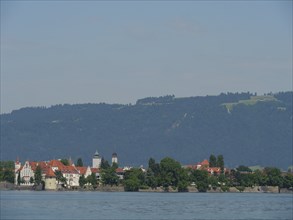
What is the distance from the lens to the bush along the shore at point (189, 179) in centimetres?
15900

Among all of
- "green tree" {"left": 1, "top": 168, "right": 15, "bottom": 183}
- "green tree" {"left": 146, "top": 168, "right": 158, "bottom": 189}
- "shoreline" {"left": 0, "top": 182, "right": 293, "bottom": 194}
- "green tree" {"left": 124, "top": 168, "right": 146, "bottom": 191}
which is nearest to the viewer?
"green tree" {"left": 146, "top": 168, "right": 158, "bottom": 189}

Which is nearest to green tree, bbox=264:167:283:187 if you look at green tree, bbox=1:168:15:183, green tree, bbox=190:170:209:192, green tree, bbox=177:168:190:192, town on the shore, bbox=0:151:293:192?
town on the shore, bbox=0:151:293:192

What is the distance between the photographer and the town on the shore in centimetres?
16012

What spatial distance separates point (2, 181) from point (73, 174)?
17.4m

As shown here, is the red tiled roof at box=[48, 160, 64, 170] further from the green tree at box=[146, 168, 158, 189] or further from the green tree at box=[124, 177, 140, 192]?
the green tree at box=[146, 168, 158, 189]

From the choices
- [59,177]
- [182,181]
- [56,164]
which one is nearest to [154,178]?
[182,181]

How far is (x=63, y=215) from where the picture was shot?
69250 mm

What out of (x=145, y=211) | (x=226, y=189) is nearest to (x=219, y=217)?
(x=145, y=211)

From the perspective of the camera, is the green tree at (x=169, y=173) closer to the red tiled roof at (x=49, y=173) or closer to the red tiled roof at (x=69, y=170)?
the red tiled roof at (x=49, y=173)

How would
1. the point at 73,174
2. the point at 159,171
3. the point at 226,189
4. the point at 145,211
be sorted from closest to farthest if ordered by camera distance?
1. the point at 145,211
2. the point at 159,171
3. the point at 226,189
4. the point at 73,174

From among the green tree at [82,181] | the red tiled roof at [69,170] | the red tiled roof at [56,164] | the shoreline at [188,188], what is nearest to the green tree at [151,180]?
the shoreline at [188,188]

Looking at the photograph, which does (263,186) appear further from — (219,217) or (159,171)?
(219,217)

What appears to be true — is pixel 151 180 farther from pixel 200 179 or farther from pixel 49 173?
pixel 49 173

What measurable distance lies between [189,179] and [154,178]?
7253 millimetres
